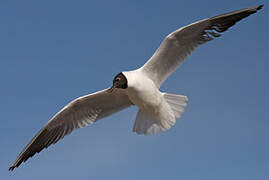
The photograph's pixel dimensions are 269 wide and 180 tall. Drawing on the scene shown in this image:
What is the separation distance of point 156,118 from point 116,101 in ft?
2.61

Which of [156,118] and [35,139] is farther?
[35,139]

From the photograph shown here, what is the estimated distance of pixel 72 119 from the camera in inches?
285

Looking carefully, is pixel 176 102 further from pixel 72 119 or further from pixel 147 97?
pixel 72 119

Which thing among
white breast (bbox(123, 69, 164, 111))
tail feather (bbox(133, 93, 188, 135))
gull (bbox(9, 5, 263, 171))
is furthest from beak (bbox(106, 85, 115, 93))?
tail feather (bbox(133, 93, 188, 135))

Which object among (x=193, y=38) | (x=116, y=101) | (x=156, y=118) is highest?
(x=193, y=38)

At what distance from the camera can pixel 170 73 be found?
6941mm

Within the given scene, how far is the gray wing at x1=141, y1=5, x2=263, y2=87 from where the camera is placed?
21.6 feet

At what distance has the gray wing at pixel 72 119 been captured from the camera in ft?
23.4

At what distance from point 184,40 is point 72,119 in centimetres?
225

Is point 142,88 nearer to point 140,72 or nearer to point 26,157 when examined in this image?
point 140,72

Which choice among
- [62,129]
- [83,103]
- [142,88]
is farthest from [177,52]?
[62,129]

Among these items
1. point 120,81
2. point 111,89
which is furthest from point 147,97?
point 111,89

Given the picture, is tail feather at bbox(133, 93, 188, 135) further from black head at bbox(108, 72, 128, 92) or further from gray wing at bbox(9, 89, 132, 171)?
black head at bbox(108, 72, 128, 92)

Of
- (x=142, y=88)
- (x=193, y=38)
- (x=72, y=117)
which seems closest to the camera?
(x=142, y=88)
